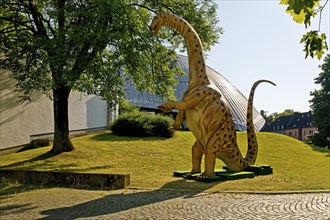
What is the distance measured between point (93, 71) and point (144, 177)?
383cm

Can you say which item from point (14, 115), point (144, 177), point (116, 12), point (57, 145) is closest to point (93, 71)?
point (116, 12)

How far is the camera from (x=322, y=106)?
3494cm

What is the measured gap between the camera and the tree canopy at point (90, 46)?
11867 millimetres

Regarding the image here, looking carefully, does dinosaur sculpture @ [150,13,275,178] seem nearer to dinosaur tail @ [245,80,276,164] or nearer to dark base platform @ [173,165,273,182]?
dark base platform @ [173,165,273,182]

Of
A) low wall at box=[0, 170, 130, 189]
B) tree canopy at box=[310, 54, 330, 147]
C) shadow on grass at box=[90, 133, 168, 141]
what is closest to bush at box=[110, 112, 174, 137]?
shadow on grass at box=[90, 133, 168, 141]

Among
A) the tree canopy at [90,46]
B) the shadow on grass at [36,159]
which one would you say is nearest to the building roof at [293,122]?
the tree canopy at [90,46]

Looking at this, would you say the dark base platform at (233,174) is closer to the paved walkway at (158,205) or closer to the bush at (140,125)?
the paved walkway at (158,205)

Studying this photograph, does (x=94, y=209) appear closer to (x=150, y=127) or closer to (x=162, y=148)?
(x=162, y=148)

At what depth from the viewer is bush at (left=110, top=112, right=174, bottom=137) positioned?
75.8 feet

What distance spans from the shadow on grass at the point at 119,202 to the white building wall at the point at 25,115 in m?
9.16

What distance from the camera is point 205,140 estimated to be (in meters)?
11.2

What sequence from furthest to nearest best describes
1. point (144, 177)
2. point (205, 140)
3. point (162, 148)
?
point (162, 148)
point (144, 177)
point (205, 140)

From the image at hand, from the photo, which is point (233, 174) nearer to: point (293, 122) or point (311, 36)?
point (311, 36)

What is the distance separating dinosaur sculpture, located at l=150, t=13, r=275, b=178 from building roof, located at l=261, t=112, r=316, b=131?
256ft
